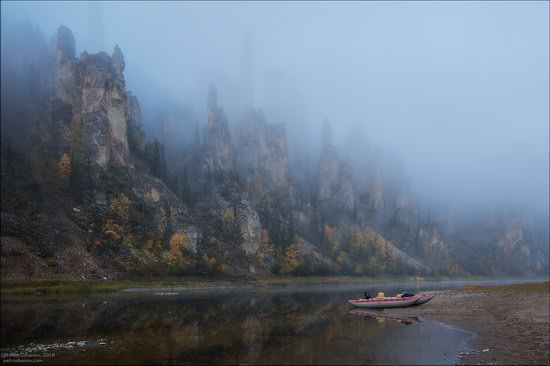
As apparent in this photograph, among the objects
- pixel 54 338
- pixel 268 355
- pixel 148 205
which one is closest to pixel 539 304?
pixel 268 355

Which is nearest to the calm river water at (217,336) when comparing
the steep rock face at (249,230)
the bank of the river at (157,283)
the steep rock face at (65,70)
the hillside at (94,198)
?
the bank of the river at (157,283)

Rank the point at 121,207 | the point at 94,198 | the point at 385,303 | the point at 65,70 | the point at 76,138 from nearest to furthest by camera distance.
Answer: the point at 385,303, the point at 94,198, the point at 121,207, the point at 76,138, the point at 65,70

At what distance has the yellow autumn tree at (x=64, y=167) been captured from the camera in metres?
125

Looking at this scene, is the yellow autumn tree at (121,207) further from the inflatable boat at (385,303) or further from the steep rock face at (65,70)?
the inflatable boat at (385,303)

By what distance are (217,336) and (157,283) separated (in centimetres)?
7563

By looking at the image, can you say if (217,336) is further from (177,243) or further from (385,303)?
(177,243)

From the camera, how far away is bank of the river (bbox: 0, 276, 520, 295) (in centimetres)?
7438

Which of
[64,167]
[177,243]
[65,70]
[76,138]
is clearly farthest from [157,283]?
[65,70]

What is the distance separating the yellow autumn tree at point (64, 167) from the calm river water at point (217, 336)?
73613mm

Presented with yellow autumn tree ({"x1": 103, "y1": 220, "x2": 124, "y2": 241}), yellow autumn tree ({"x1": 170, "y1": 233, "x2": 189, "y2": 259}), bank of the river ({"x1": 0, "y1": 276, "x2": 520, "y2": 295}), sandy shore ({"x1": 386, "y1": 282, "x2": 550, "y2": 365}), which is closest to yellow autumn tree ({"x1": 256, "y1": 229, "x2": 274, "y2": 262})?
bank of the river ({"x1": 0, "y1": 276, "x2": 520, "y2": 295})

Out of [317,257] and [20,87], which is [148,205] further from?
[317,257]

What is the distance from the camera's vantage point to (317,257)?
19800cm

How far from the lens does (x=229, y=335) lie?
126 ft

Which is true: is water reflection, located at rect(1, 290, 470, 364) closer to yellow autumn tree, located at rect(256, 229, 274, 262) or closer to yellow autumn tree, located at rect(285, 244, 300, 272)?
yellow autumn tree, located at rect(285, 244, 300, 272)
